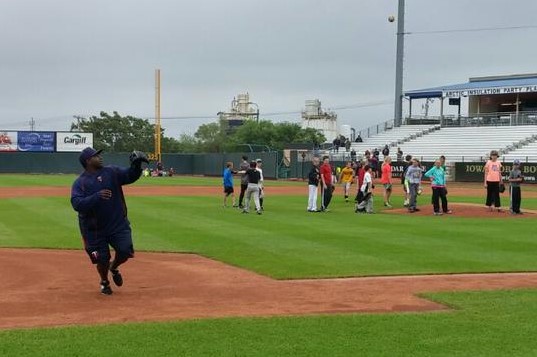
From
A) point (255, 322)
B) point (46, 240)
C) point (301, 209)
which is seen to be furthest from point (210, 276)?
point (301, 209)

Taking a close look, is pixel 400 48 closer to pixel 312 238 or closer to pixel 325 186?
pixel 325 186

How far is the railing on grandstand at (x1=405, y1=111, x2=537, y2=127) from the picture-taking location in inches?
2168

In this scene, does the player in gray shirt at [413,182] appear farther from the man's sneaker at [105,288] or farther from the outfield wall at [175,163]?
the outfield wall at [175,163]

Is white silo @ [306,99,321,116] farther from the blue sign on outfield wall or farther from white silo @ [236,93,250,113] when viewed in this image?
the blue sign on outfield wall

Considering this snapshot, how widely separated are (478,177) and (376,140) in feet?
55.5

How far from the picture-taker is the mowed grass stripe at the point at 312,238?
11.5 m

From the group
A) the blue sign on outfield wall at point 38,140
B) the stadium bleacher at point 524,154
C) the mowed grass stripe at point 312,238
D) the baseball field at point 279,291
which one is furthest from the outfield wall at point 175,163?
the baseball field at point 279,291

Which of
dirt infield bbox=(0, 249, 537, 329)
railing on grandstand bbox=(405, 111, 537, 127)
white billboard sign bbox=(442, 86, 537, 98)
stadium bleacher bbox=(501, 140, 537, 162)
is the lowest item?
dirt infield bbox=(0, 249, 537, 329)

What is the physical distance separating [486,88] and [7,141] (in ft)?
157

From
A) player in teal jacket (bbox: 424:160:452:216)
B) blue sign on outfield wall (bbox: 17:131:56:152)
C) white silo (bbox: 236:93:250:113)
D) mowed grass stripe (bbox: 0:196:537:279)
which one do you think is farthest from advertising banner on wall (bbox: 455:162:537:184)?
white silo (bbox: 236:93:250:113)

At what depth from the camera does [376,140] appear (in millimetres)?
60625

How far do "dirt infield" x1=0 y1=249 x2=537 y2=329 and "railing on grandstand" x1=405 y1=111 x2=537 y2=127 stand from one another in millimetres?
47469

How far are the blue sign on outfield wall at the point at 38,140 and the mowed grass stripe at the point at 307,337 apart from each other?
69708mm

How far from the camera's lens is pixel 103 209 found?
8.54 m
